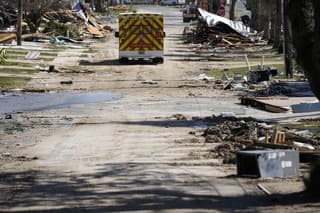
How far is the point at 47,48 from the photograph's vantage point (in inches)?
1750

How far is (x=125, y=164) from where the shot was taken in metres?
13.1

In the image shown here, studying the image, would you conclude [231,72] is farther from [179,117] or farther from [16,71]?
[179,117]

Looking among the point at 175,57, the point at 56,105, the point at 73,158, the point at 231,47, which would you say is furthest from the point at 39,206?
the point at 231,47

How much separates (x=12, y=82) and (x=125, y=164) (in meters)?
16.5

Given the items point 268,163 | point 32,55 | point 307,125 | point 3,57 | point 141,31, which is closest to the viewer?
point 268,163

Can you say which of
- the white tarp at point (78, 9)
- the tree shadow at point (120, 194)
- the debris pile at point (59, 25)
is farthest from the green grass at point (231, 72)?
the white tarp at point (78, 9)

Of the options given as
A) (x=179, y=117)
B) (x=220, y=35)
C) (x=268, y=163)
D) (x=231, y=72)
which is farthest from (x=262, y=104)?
(x=220, y=35)

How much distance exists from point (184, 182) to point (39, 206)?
2.27 m

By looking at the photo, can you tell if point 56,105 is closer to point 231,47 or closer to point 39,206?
point 39,206

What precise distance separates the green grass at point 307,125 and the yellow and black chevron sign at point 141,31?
62.3 ft

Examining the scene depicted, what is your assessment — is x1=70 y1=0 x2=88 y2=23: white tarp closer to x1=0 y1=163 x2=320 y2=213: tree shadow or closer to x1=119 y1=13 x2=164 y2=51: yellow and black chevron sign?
x1=119 y1=13 x2=164 y2=51: yellow and black chevron sign

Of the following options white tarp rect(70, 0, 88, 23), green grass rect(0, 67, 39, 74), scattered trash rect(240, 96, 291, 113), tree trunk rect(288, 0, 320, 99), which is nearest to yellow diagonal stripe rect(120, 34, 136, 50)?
green grass rect(0, 67, 39, 74)

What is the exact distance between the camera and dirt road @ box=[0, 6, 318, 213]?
10141 millimetres

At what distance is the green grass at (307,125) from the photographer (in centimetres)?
1669
